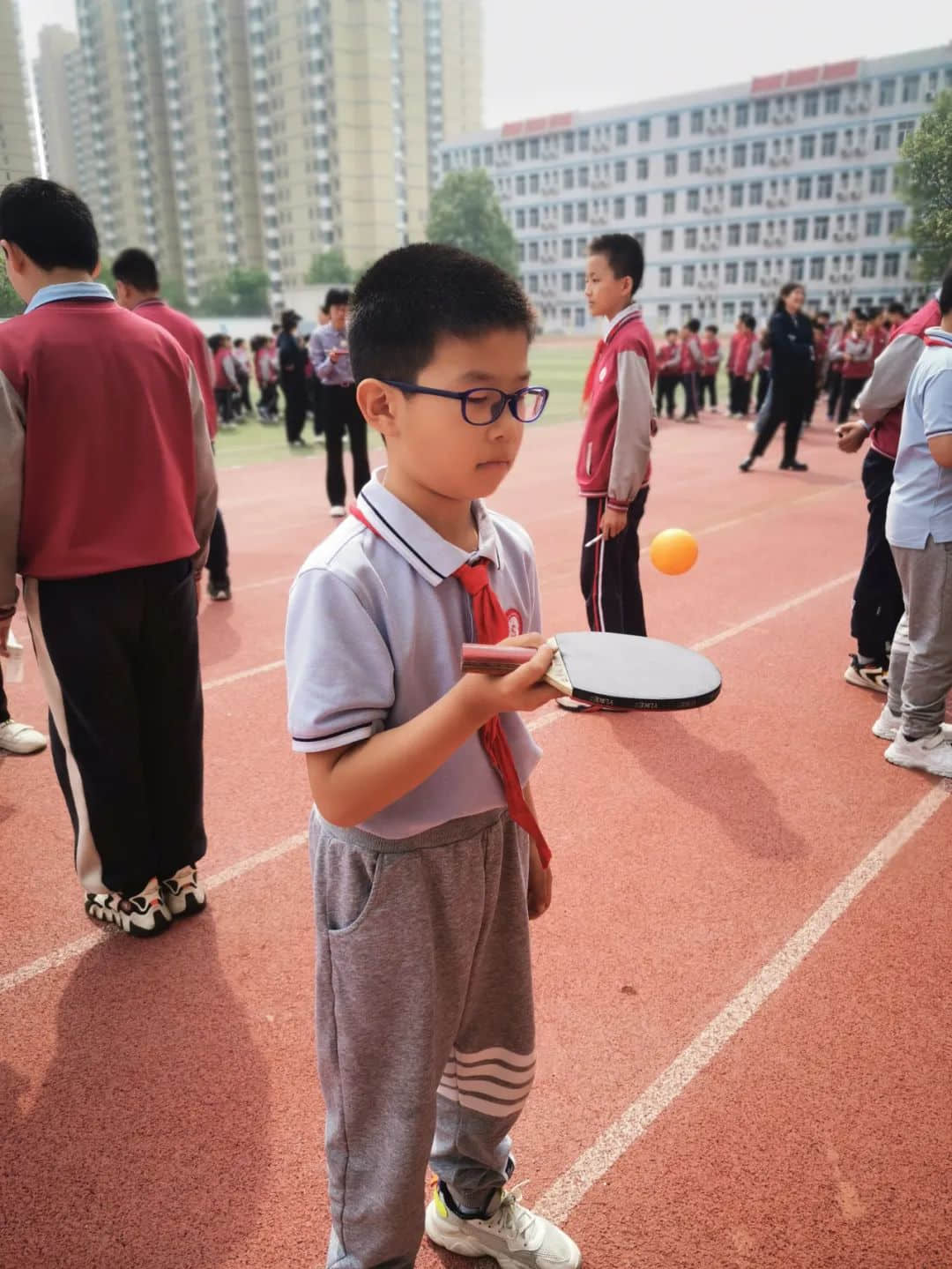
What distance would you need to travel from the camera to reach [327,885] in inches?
60.1

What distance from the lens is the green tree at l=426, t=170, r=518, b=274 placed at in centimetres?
6700

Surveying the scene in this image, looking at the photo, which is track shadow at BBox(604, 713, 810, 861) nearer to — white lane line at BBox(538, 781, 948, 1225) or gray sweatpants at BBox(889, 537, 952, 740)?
white lane line at BBox(538, 781, 948, 1225)

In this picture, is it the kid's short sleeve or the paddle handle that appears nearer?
the paddle handle

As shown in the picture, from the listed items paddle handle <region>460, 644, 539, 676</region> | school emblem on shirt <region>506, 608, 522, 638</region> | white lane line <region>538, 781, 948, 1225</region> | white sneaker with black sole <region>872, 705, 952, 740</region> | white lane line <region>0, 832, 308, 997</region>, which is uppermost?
paddle handle <region>460, 644, 539, 676</region>

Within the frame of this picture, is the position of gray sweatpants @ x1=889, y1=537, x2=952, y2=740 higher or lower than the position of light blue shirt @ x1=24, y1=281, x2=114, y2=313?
lower

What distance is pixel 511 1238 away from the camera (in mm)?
1904

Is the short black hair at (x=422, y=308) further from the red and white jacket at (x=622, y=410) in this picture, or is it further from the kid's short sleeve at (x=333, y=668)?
the red and white jacket at (x=622, y=410)

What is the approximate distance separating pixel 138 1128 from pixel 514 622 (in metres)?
1.83

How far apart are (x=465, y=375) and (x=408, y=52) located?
339 feet

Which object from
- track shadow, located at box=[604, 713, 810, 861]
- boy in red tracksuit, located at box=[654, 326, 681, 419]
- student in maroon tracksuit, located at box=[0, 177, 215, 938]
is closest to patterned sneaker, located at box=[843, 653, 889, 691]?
track shadow, located at box=[604, 713, 810, 861]

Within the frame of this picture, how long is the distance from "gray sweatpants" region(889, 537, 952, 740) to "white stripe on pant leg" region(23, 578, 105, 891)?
11.7 ft

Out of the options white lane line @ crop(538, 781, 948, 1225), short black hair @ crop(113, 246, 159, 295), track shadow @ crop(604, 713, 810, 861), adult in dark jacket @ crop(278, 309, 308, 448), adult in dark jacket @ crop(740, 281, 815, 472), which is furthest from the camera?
adult in dark jacket @ crop(278, 309, 308, 448)

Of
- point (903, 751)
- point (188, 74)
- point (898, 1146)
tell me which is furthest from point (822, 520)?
point (188, 74)

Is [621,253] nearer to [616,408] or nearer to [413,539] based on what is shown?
[616,408]
